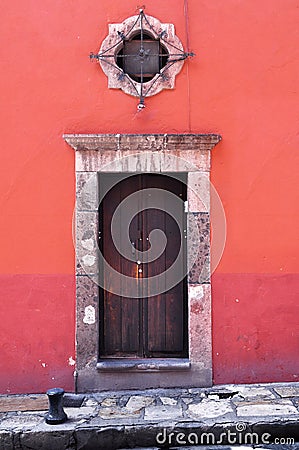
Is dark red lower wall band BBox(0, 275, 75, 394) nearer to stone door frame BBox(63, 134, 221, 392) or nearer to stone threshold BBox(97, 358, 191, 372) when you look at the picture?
stone door frame BBox(63, 134, 221, 392)

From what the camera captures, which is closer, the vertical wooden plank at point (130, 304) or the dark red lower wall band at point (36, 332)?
the dark red lower wall band at point (36, 332)

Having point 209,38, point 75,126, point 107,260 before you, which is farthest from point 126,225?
point 209,38

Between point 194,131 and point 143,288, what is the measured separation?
68.0 inches

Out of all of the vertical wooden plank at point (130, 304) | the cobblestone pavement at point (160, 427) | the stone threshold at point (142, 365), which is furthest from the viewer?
the vertical wooden plank at point (130, 304)

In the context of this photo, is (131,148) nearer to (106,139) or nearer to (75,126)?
(106,139)

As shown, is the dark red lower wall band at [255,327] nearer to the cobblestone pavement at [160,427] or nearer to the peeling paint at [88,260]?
the cobblestone pavement at [160,427]

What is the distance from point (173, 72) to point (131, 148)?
35.6 inches

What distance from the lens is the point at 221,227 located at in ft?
16.6

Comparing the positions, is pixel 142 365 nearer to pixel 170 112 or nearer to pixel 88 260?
pixel 88 260

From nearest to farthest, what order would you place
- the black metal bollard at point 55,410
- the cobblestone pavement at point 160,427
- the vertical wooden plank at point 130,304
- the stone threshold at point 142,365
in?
the cobblestone pavement at point 160,427 → the black metal bollard at point 55,410 → the stone threshold at point 142,365 → the vertical wooden plank at point 130,304

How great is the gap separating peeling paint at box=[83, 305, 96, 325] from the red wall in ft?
0.54

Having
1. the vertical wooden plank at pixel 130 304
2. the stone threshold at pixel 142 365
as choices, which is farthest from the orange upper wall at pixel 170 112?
the stone threshold at pixel 142 365

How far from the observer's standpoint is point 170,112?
16.6 feet

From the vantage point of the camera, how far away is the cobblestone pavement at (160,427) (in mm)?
4000
